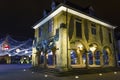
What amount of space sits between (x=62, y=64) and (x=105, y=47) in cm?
971

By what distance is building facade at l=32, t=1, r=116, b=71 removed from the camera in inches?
594

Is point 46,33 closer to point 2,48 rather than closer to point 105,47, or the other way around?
point 105,47

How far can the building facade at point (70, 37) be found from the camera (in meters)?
15.1

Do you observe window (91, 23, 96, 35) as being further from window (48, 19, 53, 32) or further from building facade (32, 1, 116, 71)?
window (48, 19, 53, 32)

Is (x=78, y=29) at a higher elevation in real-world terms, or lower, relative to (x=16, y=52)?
higher

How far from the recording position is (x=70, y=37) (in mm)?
15914

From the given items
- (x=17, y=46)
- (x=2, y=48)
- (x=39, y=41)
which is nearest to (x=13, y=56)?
(x=17, y=46)

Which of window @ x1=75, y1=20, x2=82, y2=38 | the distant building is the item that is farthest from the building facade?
the distant building

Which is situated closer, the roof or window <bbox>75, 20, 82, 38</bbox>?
the roof

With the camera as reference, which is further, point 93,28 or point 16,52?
point 16,52

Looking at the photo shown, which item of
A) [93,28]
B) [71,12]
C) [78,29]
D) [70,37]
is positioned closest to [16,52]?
[93,28]

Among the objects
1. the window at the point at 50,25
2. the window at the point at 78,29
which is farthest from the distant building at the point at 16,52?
the window at the point at 78,29

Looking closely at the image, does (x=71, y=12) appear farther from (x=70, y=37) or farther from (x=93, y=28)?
(x=93, y=28)

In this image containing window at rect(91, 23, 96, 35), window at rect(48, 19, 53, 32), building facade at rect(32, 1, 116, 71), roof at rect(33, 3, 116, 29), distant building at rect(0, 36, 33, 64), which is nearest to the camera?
building facade at rect(32, 1, 116, 71)
